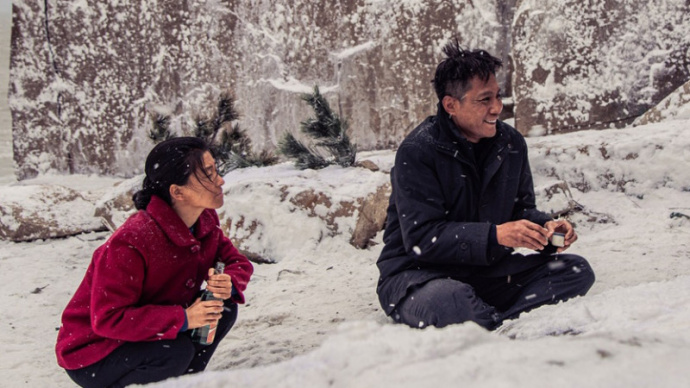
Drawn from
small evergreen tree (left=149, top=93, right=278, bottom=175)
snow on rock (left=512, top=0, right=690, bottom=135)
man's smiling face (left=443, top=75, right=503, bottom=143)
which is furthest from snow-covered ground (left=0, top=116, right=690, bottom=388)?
man's smiling face (left=443, top=75, right=503, bottom=143)

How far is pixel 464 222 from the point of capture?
2.08 metres

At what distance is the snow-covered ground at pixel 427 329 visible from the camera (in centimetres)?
90

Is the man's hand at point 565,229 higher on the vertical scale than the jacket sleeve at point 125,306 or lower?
higher

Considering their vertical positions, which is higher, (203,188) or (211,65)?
(211,65)

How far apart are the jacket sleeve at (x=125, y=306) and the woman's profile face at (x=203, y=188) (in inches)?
10.7

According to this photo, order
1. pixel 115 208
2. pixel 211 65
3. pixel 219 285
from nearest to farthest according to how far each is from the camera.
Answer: pixel 219 285, pixel 115 208, pixel 211 65

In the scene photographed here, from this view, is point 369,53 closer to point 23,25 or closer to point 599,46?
point 599,46

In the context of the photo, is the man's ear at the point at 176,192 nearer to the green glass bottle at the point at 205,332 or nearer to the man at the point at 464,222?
the green glass bottle at the point at 205,332

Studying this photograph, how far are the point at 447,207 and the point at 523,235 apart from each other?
353mm

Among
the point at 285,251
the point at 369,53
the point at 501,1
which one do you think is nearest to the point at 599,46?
the point at 501,1

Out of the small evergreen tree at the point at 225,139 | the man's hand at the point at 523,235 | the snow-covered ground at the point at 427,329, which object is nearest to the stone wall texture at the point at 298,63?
the snow-covered ground at the point at 427,329

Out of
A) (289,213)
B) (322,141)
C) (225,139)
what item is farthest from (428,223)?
(225,139)

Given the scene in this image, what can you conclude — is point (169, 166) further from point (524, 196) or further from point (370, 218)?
point (370, 218)

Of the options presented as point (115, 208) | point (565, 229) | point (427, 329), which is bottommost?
point (115, 208)
